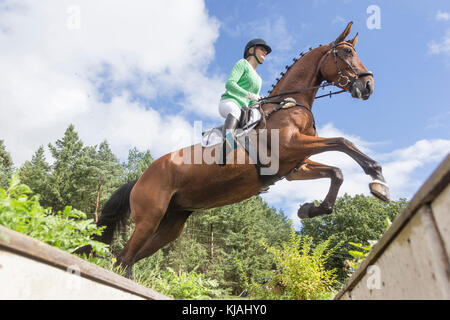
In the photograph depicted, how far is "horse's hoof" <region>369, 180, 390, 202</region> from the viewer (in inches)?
123

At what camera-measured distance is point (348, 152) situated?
3535 millimetres

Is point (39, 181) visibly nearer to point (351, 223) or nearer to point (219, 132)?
point (219, 132)

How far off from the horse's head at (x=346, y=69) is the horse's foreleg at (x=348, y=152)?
0.94 m

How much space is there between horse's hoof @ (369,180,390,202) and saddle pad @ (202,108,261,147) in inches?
68.0

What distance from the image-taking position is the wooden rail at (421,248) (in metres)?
1.23

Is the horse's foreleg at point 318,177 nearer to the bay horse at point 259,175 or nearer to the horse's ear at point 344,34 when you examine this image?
the bay horse at point 259,175

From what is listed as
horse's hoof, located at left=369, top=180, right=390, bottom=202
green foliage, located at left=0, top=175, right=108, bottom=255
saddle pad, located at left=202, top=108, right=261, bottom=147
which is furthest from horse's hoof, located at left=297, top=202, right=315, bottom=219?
green foliage, located at left=0, top=175, right=108, bottom=255

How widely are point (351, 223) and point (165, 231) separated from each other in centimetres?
3489

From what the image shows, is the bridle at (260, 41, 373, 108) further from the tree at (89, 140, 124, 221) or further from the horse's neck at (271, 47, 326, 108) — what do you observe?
the tree at (89, 140, 124, 221)

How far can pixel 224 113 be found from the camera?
14.7 ft

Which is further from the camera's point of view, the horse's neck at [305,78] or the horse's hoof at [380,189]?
the horse's neck at [305,78]

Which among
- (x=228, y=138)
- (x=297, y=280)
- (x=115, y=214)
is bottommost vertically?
(x=297, y=280)

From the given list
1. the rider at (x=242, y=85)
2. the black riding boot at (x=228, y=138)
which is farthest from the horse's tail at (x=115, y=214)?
the rider at (x=242, y=85)

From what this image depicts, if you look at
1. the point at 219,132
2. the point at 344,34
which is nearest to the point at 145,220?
the point at 219,132
